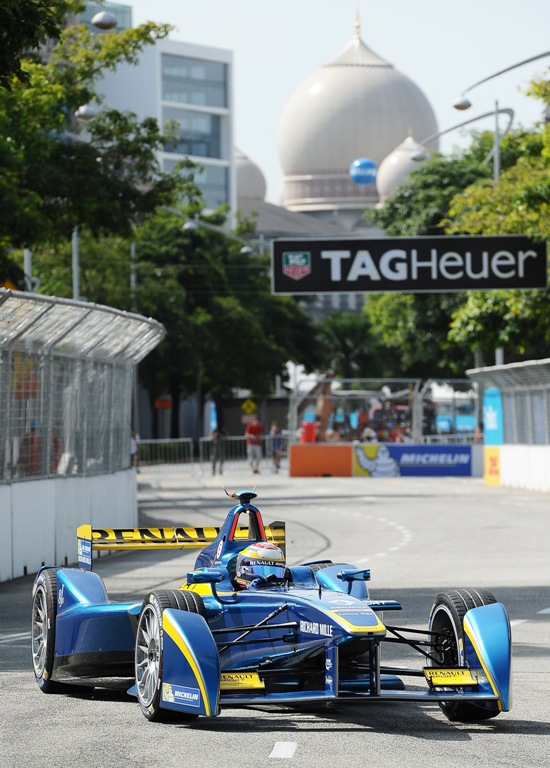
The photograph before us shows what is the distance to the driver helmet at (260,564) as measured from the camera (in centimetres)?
918

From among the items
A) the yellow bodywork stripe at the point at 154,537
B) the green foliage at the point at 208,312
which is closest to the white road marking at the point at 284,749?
the yellow bodywork stripe at the point at 154,537

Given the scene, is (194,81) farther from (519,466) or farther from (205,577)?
(205,577)

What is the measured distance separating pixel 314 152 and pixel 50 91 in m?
112

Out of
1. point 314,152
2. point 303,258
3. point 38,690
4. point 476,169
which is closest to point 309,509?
point 303,258

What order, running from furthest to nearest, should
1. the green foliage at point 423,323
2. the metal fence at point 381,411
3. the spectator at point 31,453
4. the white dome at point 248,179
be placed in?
the white dome at point 248,179, the green foliage at point 423,323, the metal fence at point 381,411, the spectator at point 31,453

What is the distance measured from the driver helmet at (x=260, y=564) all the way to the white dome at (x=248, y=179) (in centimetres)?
13583

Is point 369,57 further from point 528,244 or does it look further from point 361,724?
point 361,724

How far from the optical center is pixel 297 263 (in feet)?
108

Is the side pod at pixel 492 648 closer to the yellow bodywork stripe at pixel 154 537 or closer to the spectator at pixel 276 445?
the yellow bodywork stripe at pixel 154 537

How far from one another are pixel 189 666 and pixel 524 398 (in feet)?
106

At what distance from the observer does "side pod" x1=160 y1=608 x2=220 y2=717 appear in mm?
7910

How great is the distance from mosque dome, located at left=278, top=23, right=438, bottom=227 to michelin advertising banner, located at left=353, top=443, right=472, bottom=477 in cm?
8960

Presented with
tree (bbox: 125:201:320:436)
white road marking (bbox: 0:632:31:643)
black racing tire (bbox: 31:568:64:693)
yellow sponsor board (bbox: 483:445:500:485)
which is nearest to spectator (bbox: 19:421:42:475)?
white road marking (bbox: 0:632:31:643)

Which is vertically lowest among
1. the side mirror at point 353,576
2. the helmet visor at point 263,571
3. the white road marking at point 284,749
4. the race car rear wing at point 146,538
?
the white road marking at point 284,749
